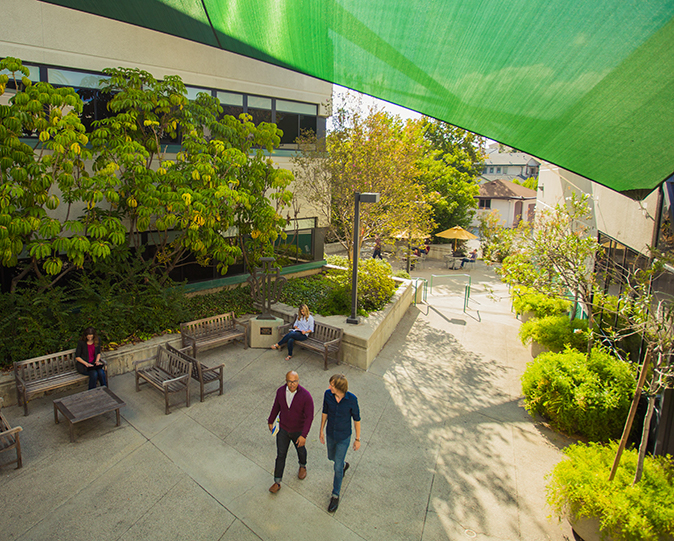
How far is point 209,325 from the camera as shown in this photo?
9547mm

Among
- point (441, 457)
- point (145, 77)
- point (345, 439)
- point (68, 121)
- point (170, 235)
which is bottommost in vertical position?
point (441, 457)

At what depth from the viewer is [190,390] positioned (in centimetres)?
761

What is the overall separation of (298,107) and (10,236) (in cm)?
968

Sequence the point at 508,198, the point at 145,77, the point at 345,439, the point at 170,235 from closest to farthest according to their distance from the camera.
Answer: the point at 345,439, the point at 145,77, the point at 170,235, the point at 508,198

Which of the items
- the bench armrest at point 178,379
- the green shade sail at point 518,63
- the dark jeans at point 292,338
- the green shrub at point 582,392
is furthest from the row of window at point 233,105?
the green shrub at point 582,392

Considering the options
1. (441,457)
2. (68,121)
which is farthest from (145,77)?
(441,457)

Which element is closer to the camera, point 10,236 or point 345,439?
point 345,439

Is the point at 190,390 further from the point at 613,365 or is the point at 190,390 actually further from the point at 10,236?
the point at 613,365

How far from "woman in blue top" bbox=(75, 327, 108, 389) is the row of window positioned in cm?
555

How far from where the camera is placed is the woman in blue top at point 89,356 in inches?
277

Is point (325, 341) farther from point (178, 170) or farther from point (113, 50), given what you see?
A: point (113, 50)

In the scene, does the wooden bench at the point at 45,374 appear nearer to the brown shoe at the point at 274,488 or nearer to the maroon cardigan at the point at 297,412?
the brown shoe at the point at 274,488

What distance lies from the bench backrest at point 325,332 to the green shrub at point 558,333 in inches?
173

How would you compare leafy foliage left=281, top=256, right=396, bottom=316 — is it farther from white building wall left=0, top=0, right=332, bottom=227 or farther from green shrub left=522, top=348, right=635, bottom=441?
white building wall left=0, top=0, right=332, bottom=227
